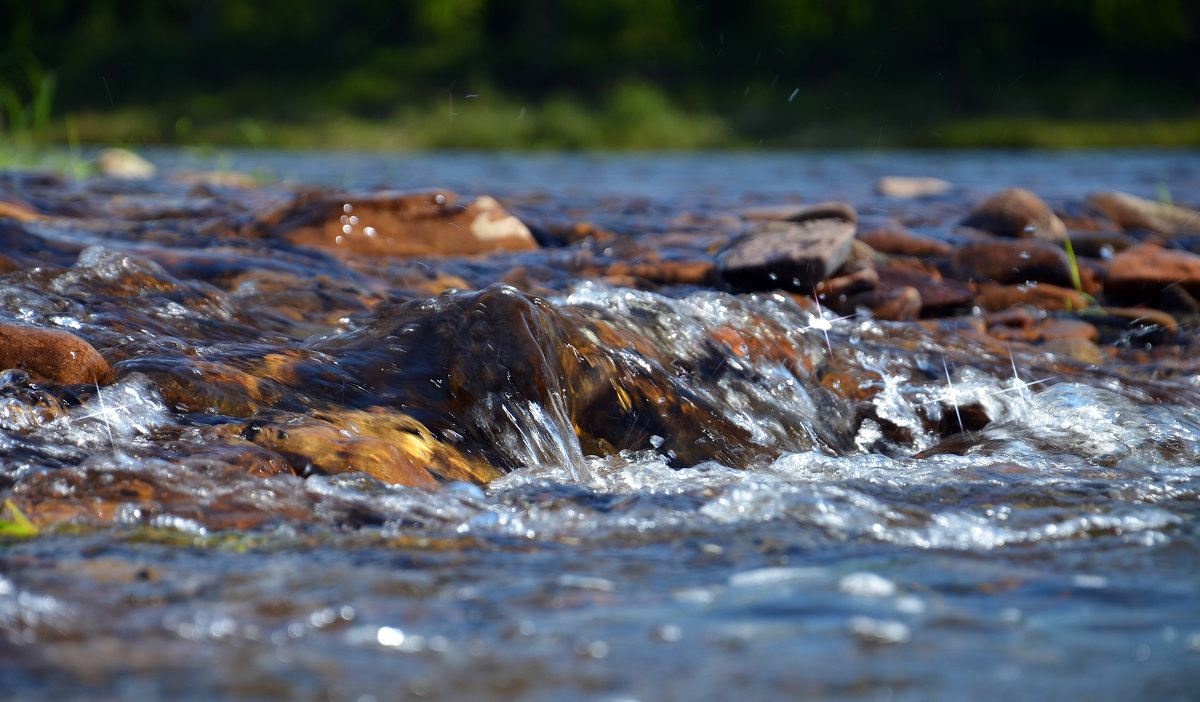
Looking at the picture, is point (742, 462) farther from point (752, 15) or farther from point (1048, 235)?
point (752, 15)

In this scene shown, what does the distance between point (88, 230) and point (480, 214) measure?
1.64 metres

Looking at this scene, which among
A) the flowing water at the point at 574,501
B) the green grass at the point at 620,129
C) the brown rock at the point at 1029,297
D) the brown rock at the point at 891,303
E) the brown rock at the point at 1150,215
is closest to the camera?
the flowing water at the point at 574,501

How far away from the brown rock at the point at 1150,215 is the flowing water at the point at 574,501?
218 centimetres

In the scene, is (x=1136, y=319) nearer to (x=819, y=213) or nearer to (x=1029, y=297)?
(x=1029, y=297)

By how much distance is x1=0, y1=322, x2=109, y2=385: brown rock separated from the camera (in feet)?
7.97

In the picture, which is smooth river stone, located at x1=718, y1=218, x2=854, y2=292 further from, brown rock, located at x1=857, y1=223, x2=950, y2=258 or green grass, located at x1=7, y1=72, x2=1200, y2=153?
green grass, located at x1=7, y1=72, x2=1200, y2=153

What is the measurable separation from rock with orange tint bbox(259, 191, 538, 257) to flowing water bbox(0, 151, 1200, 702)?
52 cm

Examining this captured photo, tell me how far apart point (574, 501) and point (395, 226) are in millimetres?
2952

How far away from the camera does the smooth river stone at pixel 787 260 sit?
4172mm

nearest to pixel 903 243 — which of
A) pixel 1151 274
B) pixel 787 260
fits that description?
pixel 1151 274

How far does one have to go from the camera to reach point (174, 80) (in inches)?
1607

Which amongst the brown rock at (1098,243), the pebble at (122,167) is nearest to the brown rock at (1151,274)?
the brown rock at (1098,243)

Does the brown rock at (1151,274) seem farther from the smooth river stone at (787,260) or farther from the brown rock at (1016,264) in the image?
the smooth river stone at (787,260)

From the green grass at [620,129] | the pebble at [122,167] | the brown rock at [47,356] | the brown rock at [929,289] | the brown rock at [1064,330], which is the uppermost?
the brown rock at [47,356]
